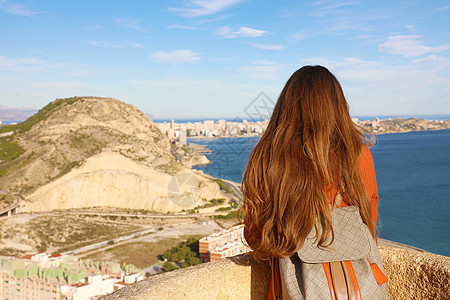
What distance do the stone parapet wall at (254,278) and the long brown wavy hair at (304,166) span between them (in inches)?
13.5

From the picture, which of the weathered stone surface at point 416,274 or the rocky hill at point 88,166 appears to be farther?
the rocky hill at point 88,166

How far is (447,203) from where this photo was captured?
106 feet

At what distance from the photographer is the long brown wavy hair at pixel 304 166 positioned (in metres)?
1.12

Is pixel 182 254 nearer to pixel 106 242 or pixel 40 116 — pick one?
pixel 106 242

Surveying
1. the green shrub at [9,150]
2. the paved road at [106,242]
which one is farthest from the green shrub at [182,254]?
the green shrub at [9,150]

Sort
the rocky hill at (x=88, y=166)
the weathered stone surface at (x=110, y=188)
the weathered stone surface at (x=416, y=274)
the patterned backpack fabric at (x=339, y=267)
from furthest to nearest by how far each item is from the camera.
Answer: the rocky hill at (x=88, y=166), the weathered stone surface at (x=110, y=188), the weathered stone surface at (x=416, y=274), the patterned backpack fabric at (x=339, y=267)

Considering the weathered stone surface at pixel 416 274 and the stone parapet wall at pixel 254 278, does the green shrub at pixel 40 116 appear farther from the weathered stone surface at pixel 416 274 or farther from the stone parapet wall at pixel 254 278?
the weathered stone surface at pixel 416 274

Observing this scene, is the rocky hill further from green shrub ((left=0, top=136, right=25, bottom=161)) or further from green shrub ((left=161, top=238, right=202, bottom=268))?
green shrub ((left=161, top=238, right=202, bottom=268))

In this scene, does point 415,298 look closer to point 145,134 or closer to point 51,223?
point 51,223

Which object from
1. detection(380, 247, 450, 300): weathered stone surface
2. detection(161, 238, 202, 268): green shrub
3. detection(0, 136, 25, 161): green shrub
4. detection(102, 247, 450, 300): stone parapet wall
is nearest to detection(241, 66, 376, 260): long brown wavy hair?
detection(102, 247, 450, 300): stone parapet wall

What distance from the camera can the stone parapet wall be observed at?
4.59 ft

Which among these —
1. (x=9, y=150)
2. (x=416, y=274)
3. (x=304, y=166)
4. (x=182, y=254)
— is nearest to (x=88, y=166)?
(x=9, y=150)

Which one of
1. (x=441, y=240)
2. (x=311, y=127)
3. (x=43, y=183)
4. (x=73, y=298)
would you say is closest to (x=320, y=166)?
(x=311, y=127)

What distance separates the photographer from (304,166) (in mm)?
1139
